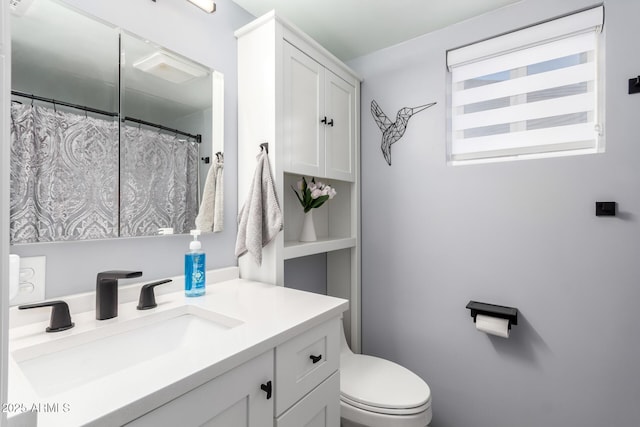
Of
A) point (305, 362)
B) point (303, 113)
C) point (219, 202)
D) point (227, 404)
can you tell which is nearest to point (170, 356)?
point (227, 404)

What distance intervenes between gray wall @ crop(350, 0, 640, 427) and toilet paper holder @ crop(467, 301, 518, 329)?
0.04 meters

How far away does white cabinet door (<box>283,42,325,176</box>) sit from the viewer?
1.44 m

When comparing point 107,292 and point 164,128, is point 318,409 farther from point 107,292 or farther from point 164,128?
point 164,128

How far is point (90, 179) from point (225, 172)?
553 millimetres

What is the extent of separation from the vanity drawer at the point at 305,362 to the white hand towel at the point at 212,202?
694 mm

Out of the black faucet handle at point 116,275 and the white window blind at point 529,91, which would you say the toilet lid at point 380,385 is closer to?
the black faucet handle at point 116,275

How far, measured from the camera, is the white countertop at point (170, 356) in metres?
0.51

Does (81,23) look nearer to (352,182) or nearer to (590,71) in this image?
(352,182)

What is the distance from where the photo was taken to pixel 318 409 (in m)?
0.98

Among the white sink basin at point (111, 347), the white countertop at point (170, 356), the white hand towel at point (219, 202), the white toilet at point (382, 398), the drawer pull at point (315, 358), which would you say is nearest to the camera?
the white countertop at point (170, 356)

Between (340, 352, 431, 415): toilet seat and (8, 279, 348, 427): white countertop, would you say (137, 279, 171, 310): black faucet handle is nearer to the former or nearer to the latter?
(8, 279, 348, 427): white countertop

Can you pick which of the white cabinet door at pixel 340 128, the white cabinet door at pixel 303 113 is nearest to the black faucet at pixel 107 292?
the white cabinet door at pixel 303 113

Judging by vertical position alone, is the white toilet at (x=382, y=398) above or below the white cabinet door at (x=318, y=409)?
below

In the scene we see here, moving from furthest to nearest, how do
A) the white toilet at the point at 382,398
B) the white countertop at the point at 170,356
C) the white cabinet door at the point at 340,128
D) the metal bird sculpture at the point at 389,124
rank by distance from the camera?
the metal bird sculpture at the point at 389,124 → the white cabinet door at the point at 340,128 → the white toilet at the point at 382,398 → the white countertop at the point at 170,356
